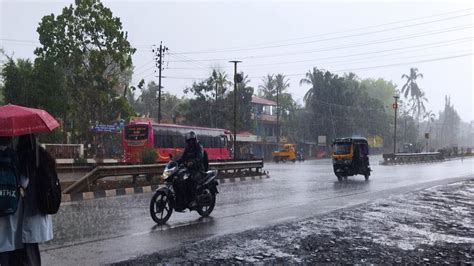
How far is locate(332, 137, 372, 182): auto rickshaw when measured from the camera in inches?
940

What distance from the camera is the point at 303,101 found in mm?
78938

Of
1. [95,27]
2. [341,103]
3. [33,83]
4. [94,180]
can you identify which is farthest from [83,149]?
[341,103]

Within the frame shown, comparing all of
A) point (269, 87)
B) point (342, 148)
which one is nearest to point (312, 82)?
point (269, 87)

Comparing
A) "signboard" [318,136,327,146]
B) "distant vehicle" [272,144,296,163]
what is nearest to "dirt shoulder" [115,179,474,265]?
"distant vehicle" [272,144,296,163]

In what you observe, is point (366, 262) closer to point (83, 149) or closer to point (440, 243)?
point (440, 243)

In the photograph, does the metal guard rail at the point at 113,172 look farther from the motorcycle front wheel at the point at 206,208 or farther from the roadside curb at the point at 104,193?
the motorcycle front wheel at the point at 206,208

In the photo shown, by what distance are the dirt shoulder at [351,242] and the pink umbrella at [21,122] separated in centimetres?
265

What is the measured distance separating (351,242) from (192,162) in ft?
11.7

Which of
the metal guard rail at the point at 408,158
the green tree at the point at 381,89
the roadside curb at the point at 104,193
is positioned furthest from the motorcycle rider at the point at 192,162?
the green tree at the point at 381,89

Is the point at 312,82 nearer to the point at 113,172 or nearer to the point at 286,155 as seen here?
the point at 286,155

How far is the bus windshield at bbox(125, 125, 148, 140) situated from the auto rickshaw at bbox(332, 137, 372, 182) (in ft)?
46.7

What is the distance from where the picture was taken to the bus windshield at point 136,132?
33.7m

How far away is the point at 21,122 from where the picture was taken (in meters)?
4.18

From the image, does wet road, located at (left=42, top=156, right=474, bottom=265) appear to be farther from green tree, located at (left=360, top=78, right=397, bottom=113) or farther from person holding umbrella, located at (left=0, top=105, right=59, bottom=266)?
green tree, located at (left=360, top=78, right=397, bottom=113)
